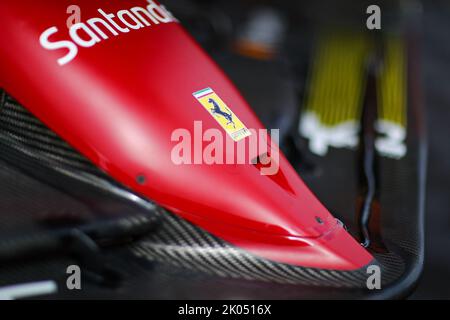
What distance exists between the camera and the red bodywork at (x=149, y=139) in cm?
126

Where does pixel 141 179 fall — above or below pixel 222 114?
below

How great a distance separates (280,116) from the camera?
1809mm

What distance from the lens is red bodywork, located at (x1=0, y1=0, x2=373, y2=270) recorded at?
1.26 meters

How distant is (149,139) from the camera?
4.19ft

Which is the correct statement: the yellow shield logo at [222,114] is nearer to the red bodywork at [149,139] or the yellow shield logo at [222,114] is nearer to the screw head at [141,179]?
the red bodywork at [149,139]

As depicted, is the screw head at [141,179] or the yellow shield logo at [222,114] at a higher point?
the yellow shield logo at [222,114]

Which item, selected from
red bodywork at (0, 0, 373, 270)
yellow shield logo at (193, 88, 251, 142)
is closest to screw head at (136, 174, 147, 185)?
red bodywork at (0, 0, 373, 270)

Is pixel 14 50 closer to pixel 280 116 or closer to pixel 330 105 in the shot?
pixel 280 116

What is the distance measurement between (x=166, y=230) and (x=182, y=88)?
0.28 metres

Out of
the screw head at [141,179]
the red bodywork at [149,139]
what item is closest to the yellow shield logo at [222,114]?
the red bodywork at [149,139]

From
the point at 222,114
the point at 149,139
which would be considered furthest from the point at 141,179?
the point at 222,114

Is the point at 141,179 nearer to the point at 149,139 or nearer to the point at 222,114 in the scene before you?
the point at 149,139

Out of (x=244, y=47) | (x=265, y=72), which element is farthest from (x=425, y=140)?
(x=244, y=47)

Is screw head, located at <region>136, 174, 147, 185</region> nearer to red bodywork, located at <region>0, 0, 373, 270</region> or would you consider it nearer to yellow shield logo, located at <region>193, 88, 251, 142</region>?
red bodywork, located at <region>0, 0, 373, 270</region>
